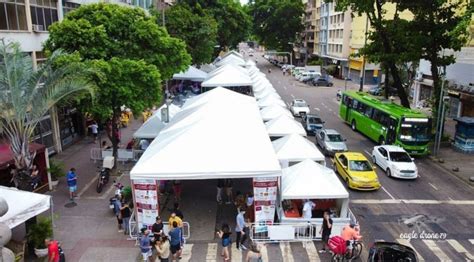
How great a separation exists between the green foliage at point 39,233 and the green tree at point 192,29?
3077 cm

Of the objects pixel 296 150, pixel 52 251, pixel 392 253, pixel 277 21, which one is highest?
pixel 277 21

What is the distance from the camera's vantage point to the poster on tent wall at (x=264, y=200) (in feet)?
49.9

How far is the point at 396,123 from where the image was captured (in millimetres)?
25531

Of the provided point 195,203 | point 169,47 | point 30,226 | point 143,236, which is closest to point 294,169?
point 195,203

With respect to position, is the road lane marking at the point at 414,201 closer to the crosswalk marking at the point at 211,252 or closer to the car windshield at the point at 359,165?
the car windshield at the point at 359,165

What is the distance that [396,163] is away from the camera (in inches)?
882

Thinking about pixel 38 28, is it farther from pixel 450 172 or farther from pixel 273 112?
pixel 450 172

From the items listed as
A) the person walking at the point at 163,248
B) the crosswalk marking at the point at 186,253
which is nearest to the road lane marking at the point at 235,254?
the crosswalk marking at the point at 186,253

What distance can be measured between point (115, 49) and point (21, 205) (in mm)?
10510

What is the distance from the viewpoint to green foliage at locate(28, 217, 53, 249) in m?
14.1

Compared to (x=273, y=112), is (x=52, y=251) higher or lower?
lower

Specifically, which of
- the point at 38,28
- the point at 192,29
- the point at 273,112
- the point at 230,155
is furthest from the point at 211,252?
the point at 192,29

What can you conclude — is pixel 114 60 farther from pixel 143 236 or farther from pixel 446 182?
pixel 446 182

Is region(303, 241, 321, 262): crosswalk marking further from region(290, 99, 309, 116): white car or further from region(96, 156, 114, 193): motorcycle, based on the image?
region(290, 99, 309, 116): white car
